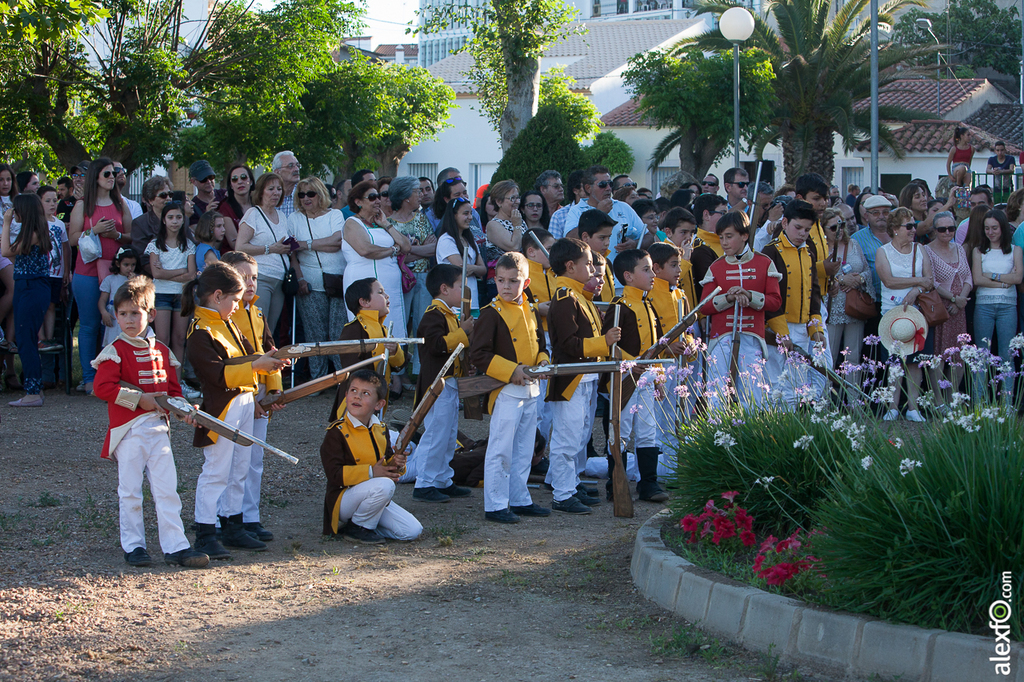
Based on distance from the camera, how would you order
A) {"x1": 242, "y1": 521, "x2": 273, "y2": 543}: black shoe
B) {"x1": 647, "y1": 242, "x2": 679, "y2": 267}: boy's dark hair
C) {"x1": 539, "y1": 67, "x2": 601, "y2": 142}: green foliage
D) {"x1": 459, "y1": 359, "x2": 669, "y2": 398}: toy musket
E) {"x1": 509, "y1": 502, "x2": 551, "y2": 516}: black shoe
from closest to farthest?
{"x1": 242, "y1": 521, "x2": 273, "y2": 543}: black shoe, {"x1": 459, "y1": 359, "x2": 669, "y2": 398}: toy musket, {"x1": 509, "y1": 502, "x2": 551, "y2": 516}: black shoe, {"x1": 647, "y1": 242, "x2": 679, "y2": 267}: boy's dark hair, {"x1": 539, "y1": 67, "x2": 601, "y2": 142}: green foliage

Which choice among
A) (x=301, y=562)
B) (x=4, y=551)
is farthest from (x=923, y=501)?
(x=4, y=551)

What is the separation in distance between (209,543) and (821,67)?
88.9 ft

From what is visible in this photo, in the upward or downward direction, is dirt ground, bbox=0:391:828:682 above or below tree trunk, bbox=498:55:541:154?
below

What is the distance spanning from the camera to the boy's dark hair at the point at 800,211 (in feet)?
28.3

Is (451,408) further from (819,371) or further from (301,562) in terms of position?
(819,371)

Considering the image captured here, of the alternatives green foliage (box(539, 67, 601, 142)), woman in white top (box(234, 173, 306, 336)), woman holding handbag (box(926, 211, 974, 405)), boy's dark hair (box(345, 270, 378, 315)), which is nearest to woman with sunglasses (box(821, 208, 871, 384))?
woman holding handbag (box(926, 211, 974, 405))

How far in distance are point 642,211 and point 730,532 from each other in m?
5.73

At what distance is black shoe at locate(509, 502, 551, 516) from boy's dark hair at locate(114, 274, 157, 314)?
102 inches

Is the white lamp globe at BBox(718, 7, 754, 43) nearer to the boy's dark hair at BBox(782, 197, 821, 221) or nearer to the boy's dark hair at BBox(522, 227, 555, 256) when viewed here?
the boy's dark hair at BBox(782, 197, 821, 221)

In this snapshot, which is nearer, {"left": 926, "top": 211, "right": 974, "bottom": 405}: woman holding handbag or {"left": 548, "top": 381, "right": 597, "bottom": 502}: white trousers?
{"left": 548, "top": 381, "right": 597, "bottom": 502}: white trousers

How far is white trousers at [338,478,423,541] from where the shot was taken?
245 inches

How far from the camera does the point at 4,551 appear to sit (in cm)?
592

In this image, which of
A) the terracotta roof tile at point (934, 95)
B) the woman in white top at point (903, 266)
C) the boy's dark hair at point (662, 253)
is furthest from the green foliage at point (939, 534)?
the terracotta roof tile at point (934, 95)

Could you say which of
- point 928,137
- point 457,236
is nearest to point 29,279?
point 457,236
